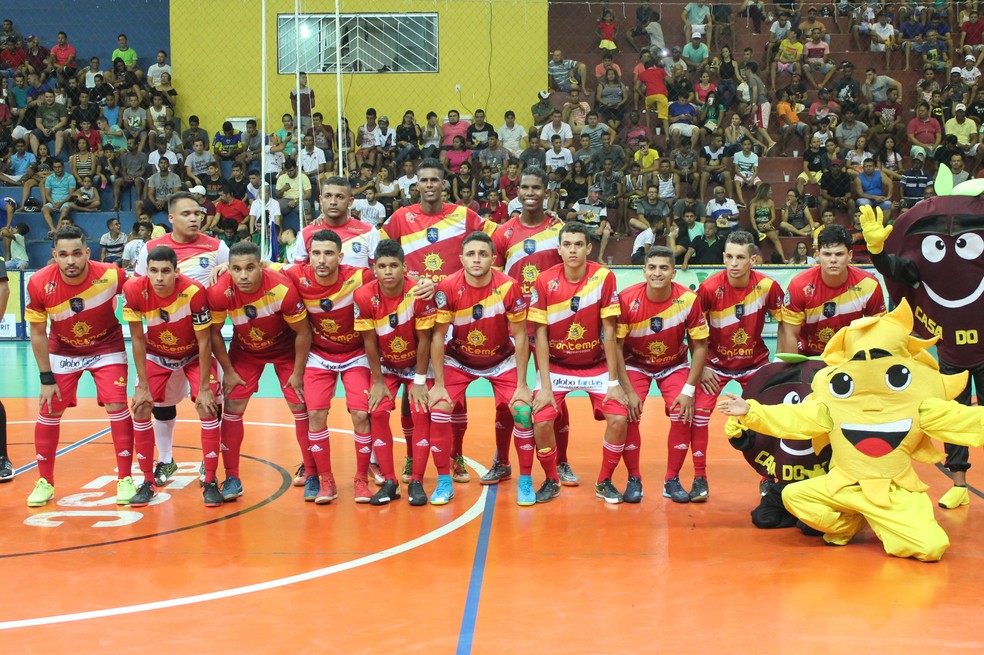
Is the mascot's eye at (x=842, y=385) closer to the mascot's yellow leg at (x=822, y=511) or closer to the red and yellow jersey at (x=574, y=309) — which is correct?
the mascot's yellow leg at (x=822, y=511)

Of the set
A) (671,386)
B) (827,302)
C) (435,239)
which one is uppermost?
(435,239)

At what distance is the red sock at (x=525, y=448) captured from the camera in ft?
20.2

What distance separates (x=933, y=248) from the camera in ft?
19.6

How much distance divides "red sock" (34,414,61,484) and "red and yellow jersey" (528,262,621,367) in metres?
3.11

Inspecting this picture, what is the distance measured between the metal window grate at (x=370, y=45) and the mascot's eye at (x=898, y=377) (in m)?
13.8

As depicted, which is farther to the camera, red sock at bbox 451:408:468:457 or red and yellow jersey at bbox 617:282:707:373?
red sock at bbox 451:408:468:457

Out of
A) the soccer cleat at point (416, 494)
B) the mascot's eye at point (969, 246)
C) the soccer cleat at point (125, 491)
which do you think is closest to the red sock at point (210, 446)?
the soccer cleat at point (125, 491)

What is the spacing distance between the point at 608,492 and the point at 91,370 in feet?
11.2

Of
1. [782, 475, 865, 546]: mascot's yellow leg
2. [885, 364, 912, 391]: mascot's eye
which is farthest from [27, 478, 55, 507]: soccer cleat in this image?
[885, 364, 912, 391]: mascot's eye

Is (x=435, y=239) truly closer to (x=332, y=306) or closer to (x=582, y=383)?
(x=332, y=306)

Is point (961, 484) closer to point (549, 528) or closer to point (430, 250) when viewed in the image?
point (549, 528)

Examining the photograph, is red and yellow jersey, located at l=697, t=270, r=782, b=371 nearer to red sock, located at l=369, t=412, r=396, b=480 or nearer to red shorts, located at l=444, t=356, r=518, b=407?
red shorts, located at l=444, t=356, r=518, b=407

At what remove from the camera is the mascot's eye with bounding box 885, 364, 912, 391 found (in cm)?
523

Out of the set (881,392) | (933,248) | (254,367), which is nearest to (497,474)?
(254,367)
